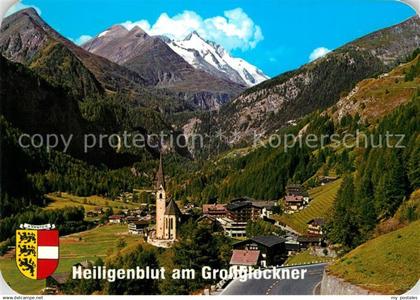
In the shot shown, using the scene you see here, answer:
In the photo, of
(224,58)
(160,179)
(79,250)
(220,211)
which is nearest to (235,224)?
(220,211)

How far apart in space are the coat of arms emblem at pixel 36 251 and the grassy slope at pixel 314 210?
392 cm

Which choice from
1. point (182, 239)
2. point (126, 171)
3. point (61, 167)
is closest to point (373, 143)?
point (182, 239)

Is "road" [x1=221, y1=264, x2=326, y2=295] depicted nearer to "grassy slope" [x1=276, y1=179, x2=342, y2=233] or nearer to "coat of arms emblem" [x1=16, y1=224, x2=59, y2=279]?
"grassy slope" [x1=276, y1=179, x2=342, y2=233]

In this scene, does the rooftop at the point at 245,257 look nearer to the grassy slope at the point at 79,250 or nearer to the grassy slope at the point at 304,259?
the grassy slope at the point at 304,259

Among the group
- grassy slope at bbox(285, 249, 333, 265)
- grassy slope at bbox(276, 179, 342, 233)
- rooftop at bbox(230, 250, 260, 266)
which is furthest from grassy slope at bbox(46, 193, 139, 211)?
grassy slope at bbox(285, 249, 333, 265)

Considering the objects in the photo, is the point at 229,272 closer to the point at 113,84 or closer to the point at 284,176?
the point at 284,176

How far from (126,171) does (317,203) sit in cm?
660

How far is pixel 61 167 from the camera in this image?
11602 mm

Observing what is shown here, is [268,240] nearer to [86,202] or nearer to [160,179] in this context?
[160,179]

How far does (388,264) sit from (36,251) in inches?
201

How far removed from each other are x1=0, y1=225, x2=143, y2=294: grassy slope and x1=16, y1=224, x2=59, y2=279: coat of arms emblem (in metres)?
0.10

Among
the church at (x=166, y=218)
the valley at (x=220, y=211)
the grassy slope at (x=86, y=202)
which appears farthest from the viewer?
the grassy slope at (x=86, y=202)

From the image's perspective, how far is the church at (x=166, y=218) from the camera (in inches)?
381

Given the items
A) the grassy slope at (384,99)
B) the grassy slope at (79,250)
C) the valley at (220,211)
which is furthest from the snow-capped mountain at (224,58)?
the grassy slope at (79,250)
